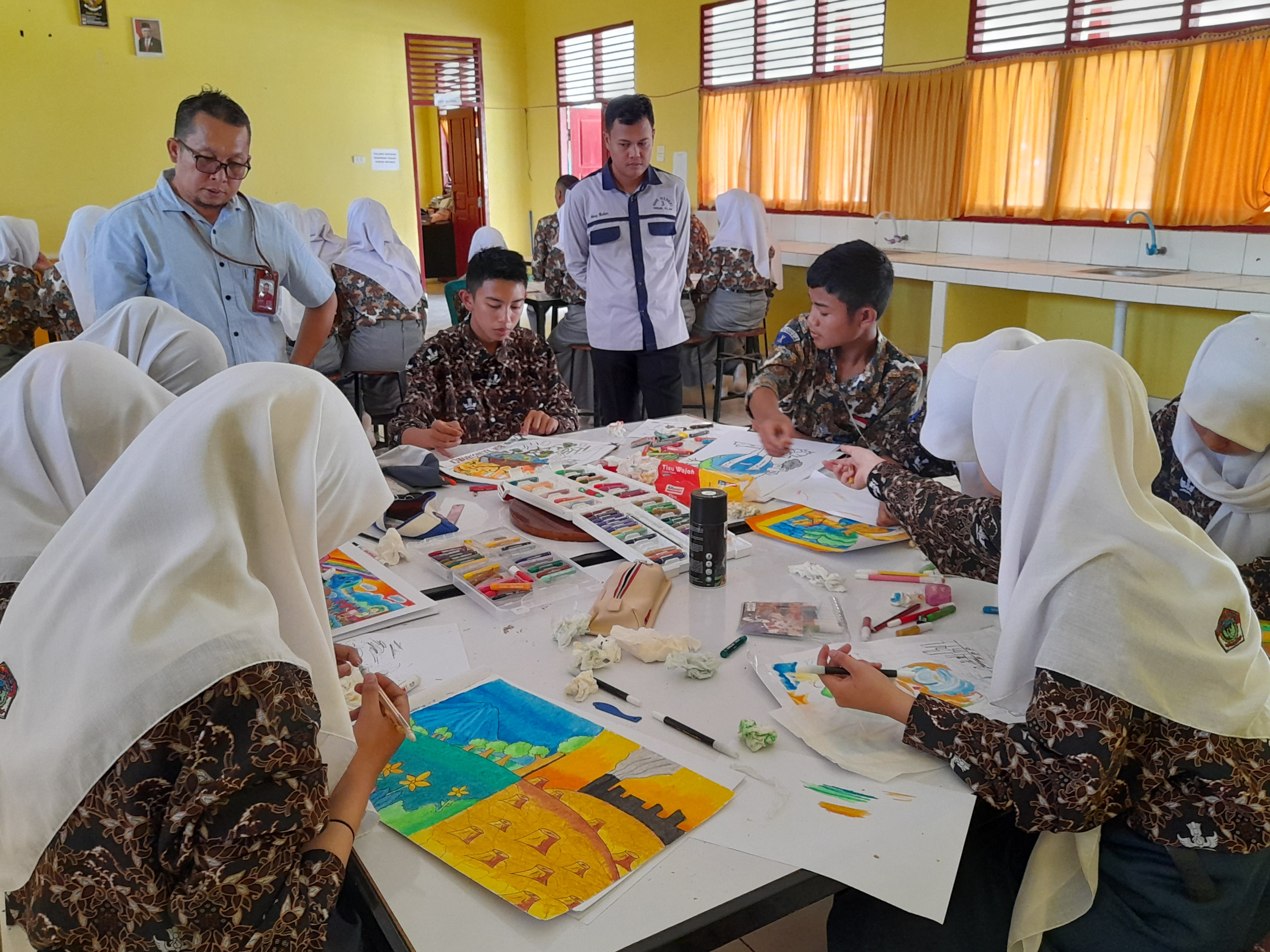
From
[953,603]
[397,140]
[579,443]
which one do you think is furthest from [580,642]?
[397,140]

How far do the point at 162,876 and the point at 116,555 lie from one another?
11.9 inches

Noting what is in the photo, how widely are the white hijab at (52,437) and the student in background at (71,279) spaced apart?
2.32 metres

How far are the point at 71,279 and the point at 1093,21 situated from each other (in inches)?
201

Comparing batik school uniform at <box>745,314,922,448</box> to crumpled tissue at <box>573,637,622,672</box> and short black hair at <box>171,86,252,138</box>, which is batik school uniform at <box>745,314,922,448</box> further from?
A: short black hair at <box>171,86,252,138</box>

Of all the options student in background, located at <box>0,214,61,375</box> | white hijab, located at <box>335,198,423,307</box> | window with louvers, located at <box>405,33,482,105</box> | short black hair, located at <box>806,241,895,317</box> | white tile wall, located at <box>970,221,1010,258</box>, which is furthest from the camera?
window with louvers, located at <box>405,33,482,105</box>

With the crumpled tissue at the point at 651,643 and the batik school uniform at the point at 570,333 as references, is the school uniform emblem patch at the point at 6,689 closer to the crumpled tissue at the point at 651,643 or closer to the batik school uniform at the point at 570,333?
the crumpled tissue at the point at 651,643

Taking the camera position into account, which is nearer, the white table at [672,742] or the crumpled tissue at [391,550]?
the white table at [672,742]

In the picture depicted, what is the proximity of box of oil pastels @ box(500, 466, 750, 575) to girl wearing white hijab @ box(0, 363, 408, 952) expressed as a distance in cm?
89

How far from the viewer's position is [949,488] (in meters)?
1.95

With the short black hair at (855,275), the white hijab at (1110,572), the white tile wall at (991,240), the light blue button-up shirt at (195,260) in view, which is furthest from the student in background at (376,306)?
the white hijab at (1110,572)

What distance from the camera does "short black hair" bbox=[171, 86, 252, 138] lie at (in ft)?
8.51

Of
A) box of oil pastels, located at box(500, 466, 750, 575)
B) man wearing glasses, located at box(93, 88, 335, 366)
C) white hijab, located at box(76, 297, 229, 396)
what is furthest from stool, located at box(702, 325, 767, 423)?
white hijab, located at box(76, 297, 229, 396)

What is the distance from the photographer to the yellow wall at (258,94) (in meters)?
7.43

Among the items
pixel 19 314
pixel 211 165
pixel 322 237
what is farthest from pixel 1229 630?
pixel 322 237
